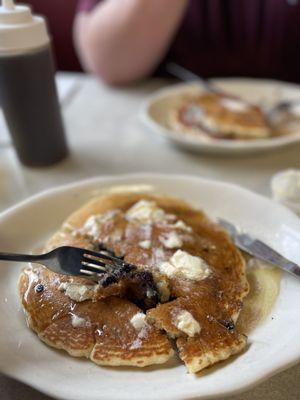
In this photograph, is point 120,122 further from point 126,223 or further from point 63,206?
point 126,223

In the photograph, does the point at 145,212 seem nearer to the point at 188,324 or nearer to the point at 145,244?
the point at 145,244

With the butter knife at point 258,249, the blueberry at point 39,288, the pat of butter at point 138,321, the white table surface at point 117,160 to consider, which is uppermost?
the blueberry at point 39,288

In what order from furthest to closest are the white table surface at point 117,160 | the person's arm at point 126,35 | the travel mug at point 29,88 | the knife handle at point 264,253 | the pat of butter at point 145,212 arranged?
the person's arm at point 126,35
the white table surface at point 117,160
the travel mug at point 29,88
the pat of butter at point 145,212
the knife handle at point 264,253

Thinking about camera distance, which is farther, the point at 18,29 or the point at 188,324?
the point at 18,29

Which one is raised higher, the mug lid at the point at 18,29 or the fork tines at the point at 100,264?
the mug lid at the point at 18,29

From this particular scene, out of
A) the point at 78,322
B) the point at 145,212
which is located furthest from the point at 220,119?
the point at 78,322

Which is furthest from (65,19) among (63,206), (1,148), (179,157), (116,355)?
(116,355)

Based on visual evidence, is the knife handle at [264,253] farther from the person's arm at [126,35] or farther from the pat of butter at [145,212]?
the person's arm at [126,35]

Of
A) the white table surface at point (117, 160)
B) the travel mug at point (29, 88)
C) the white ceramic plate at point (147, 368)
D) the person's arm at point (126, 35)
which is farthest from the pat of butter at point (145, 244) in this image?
the person's arm at point (126, 35)
